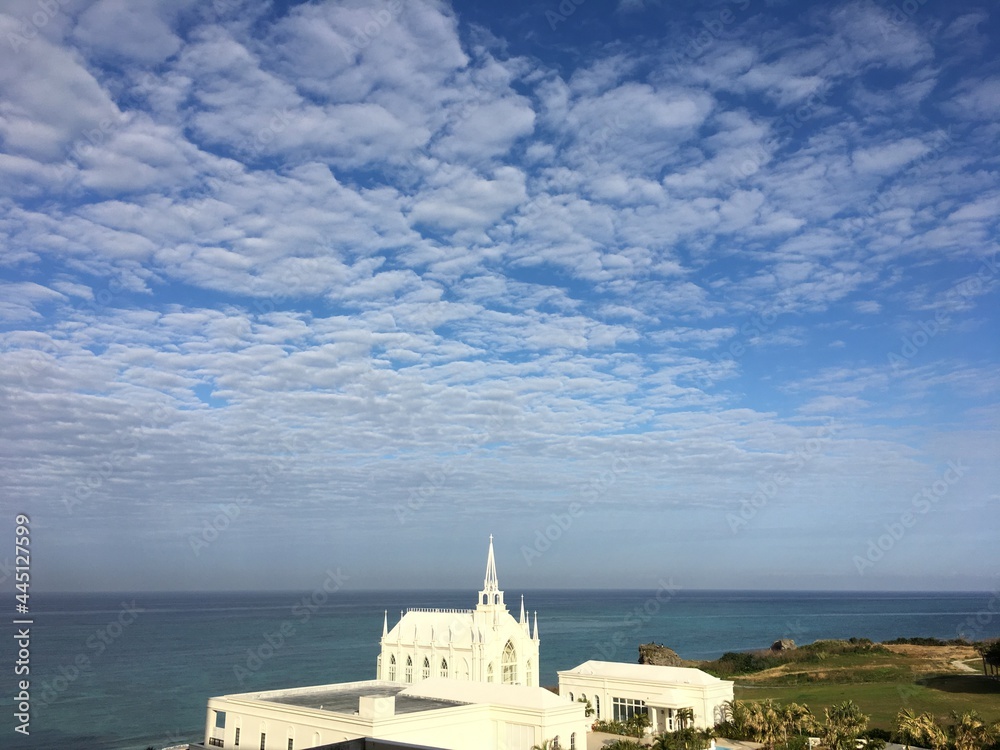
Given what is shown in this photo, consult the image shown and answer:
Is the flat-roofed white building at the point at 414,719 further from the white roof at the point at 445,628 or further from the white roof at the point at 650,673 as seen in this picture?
the white roof at the point at 445,628

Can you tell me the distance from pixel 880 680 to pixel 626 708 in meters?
30.5

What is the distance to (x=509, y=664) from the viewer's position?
55.4m

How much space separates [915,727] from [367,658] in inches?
3869

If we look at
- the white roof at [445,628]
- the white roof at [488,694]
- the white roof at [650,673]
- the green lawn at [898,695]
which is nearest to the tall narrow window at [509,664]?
the white roof at [445,628]

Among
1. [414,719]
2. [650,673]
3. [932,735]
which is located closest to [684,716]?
[650,673]

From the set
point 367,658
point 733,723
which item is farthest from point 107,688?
point 733,723

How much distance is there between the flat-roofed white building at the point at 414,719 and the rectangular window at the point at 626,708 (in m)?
8.05

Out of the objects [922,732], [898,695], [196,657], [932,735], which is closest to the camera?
[932,735]

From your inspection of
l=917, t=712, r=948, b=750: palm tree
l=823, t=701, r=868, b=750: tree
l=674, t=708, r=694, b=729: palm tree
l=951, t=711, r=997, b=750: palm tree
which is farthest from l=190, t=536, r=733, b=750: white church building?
l=951, t=711, r=997, b=750: palm tree

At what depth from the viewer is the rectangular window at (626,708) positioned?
45906 millimetres

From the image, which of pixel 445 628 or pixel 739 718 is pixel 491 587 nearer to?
pixel 445 628

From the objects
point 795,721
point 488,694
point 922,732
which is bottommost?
point 795,721

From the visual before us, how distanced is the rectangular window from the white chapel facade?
9.21 meters

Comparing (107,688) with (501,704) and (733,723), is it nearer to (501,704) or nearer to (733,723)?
(501,704)
